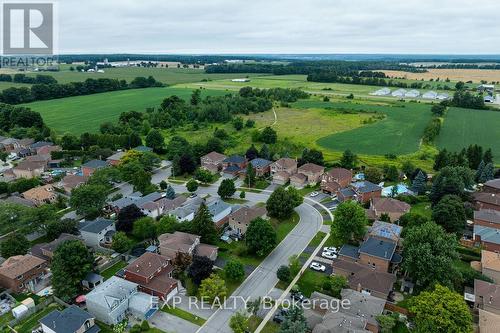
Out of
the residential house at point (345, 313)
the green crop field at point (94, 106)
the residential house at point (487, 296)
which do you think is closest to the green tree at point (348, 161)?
the residential house at point (487, 296)

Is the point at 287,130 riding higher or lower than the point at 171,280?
higher

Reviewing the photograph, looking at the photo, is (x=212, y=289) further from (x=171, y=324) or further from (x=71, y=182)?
(x=71, y=182)

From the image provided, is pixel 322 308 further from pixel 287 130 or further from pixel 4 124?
pixel 4 124

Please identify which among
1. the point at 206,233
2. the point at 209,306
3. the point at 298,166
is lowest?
the point at 209,306

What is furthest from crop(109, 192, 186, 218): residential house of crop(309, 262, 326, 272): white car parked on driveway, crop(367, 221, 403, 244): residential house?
crop(367, 221, 403, 244): residential house

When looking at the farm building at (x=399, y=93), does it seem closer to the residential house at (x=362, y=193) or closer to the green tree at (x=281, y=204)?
the residential house at (x=362, y=193)

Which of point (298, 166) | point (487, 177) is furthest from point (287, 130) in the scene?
point (487, 177)

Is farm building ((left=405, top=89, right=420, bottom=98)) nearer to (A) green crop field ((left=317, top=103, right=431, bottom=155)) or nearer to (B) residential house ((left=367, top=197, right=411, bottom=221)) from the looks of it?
(A) green crop field ((left=317, top=103, right=431, bottom=155))
